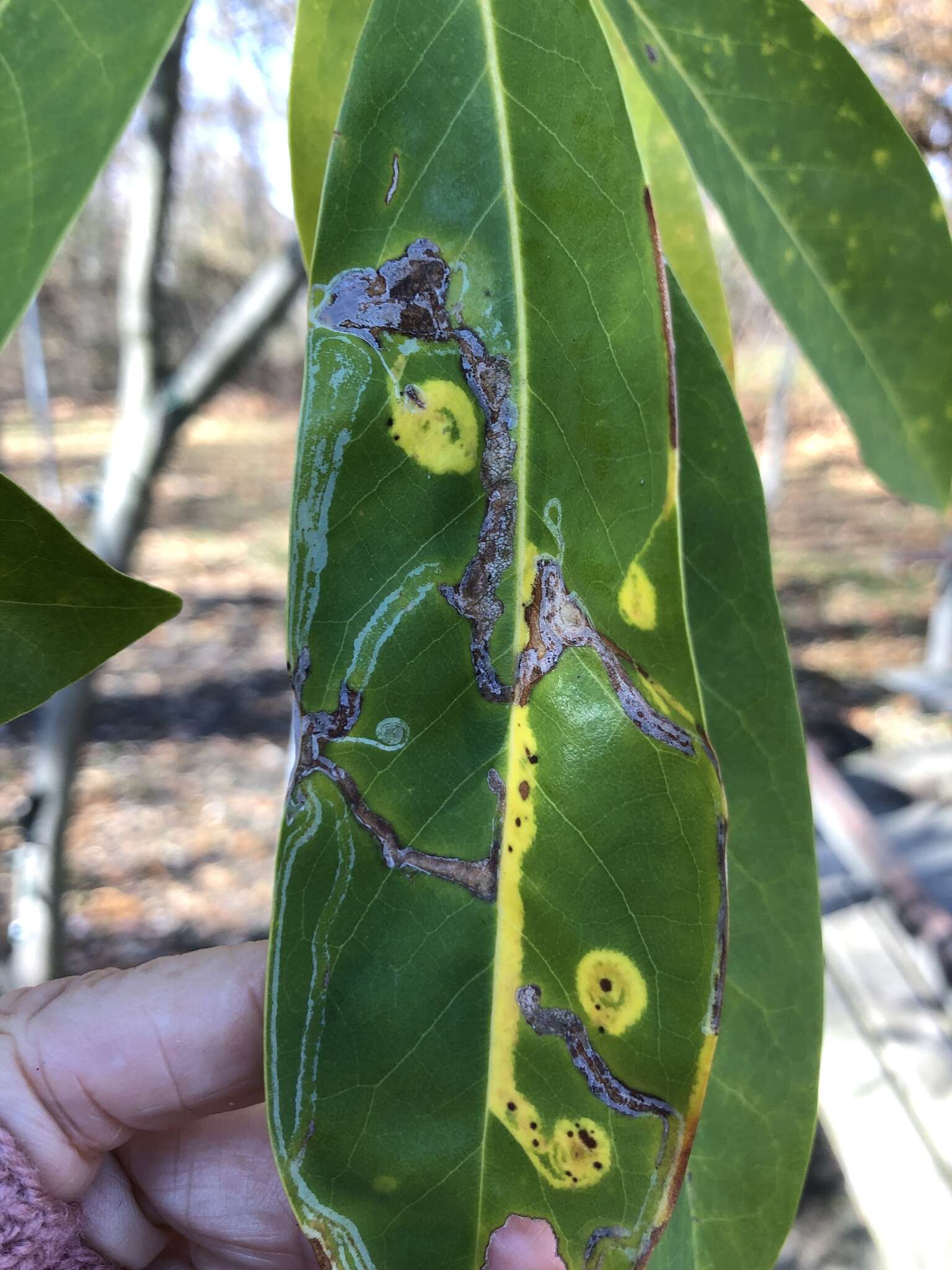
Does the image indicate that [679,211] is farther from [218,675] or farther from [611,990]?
[218,675]

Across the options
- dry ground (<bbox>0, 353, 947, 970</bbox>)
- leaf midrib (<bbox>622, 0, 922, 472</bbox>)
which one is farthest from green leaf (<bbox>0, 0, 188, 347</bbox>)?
dry ground (<bbox>0, 353, 947, 970</bbox>)

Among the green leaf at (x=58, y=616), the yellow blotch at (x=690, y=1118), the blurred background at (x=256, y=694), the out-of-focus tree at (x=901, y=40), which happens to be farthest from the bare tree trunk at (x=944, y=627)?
the green leaf at (x=58, y=616)

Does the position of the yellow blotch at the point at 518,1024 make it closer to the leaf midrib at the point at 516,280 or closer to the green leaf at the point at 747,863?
the leaf midrib at the point at 516,280

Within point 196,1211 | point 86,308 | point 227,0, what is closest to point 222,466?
point 86,308

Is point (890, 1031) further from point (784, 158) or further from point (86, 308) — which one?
point (86, 308)

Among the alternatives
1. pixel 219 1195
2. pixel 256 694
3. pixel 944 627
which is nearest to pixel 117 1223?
pixel 219 1195

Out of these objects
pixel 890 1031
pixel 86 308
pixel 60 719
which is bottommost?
pixel 890 1031
